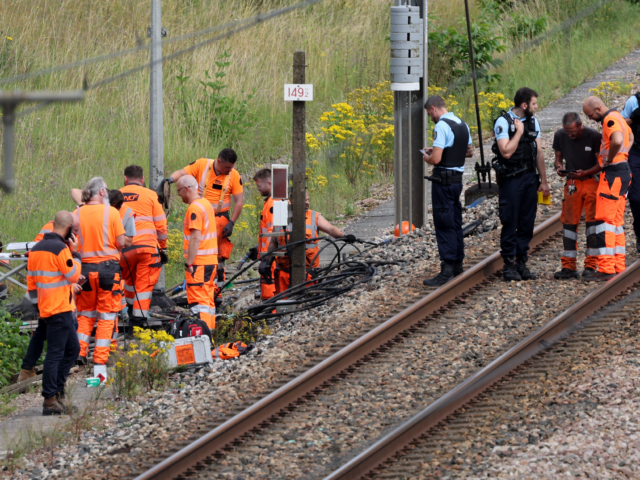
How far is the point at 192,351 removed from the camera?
28.5ft

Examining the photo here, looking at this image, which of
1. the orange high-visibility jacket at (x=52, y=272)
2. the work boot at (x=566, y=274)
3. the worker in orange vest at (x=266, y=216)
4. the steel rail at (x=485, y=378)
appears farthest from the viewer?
the worker in orange vest at (x=266, y=216)

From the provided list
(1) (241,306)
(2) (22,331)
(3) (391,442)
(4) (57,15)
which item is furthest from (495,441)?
(4) (57,15)

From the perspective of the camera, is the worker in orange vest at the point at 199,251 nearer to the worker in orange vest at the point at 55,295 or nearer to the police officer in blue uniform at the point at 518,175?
the worker in orange vest at the point at 55,295

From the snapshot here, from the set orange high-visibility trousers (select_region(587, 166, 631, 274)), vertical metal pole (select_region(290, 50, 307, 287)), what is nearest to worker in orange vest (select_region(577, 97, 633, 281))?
orange high-visibility trousers (select_region(587, 166, 631, 274))

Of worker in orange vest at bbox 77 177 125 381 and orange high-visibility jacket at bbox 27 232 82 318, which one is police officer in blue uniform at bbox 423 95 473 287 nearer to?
worker in orange vest at bbox 77 177 125 381

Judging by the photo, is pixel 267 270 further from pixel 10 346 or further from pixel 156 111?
pixel 10 346

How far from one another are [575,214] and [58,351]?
5547 millimetres

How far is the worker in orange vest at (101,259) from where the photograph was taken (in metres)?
9.06

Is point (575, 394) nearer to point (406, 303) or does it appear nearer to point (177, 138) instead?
point (406, 303)

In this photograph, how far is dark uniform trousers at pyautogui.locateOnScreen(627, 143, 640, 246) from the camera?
1012 centimetres

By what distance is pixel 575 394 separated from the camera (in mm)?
7043

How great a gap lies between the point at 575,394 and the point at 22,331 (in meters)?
6.40

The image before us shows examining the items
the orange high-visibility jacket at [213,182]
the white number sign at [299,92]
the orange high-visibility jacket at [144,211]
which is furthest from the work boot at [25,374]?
the white number sign at [299,92]

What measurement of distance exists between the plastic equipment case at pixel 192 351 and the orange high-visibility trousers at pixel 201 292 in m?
0.79
